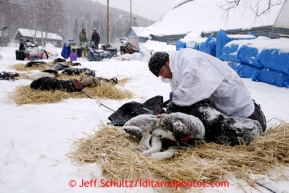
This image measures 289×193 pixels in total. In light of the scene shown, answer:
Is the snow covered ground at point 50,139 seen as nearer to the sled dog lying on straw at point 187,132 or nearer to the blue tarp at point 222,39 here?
the sled dog lying on straw at point 187,132

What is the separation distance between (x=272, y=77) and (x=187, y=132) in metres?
4.31

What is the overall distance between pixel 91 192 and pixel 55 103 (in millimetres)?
2284

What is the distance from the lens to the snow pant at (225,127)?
68.3 inches

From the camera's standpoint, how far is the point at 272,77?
196 inches

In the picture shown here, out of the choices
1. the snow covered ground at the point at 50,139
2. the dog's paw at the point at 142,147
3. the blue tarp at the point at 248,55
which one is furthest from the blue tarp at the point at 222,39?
the dog's paw at the point at 142,147

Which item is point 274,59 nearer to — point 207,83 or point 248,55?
point 248,55

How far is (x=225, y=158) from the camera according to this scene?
1545 millimetres

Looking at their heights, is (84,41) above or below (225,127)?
above

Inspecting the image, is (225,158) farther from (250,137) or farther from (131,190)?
(131,190)

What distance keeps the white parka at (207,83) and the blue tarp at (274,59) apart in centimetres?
334

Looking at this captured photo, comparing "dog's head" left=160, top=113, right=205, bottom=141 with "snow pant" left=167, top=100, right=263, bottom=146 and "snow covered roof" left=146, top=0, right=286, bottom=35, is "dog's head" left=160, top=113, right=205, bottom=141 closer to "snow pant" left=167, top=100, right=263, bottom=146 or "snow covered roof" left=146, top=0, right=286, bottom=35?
"snow pant" left=167, top=100, right=263, bottom=146

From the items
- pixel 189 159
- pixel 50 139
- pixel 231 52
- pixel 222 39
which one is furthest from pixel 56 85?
pixel 222 39

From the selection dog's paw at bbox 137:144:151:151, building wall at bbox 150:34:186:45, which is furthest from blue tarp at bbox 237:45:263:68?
building wall at bbox 150:34:186:45

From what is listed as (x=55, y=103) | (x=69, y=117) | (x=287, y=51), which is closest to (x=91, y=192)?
(x=69, y=117)
